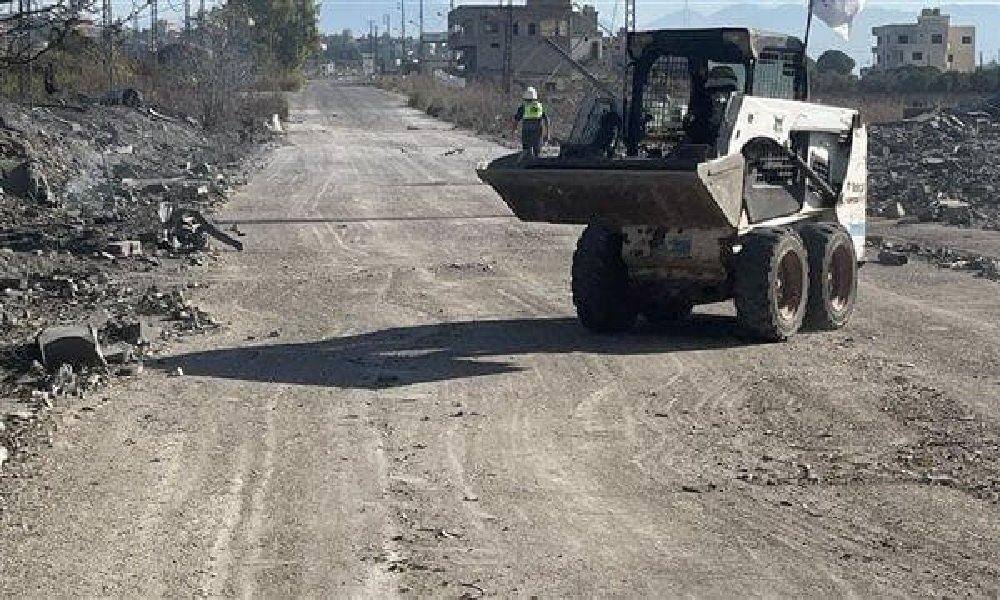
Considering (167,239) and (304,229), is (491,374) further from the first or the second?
(304,229)

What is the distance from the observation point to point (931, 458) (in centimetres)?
963

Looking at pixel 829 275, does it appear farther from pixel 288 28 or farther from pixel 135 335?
pixel 288 28

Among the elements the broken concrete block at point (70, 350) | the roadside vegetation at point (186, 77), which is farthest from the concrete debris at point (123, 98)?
the broken concrete block at point (70, 350)

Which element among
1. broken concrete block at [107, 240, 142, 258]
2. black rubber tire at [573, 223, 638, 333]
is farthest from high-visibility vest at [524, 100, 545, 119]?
black rubber tire at [573, 223, 638, 333]

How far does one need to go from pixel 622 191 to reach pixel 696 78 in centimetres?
169

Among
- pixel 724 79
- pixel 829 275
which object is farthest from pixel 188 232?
pixel 829 275

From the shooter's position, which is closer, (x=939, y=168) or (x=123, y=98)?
(x=939, y=168)

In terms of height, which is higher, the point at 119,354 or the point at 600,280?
the point at 600,280

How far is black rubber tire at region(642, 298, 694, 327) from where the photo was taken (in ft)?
47.7

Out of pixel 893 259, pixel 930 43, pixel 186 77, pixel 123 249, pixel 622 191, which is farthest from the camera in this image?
pixel 930 43

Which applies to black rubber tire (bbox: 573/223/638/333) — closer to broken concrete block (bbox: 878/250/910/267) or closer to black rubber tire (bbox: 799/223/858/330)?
black rubber tire (bbox: 799/223/858/330)

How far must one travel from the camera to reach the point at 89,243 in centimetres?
1933

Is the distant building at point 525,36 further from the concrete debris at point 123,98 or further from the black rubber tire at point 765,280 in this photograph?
the black rubber tire at point 765,280

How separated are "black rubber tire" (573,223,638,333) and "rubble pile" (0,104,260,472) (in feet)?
11.7
